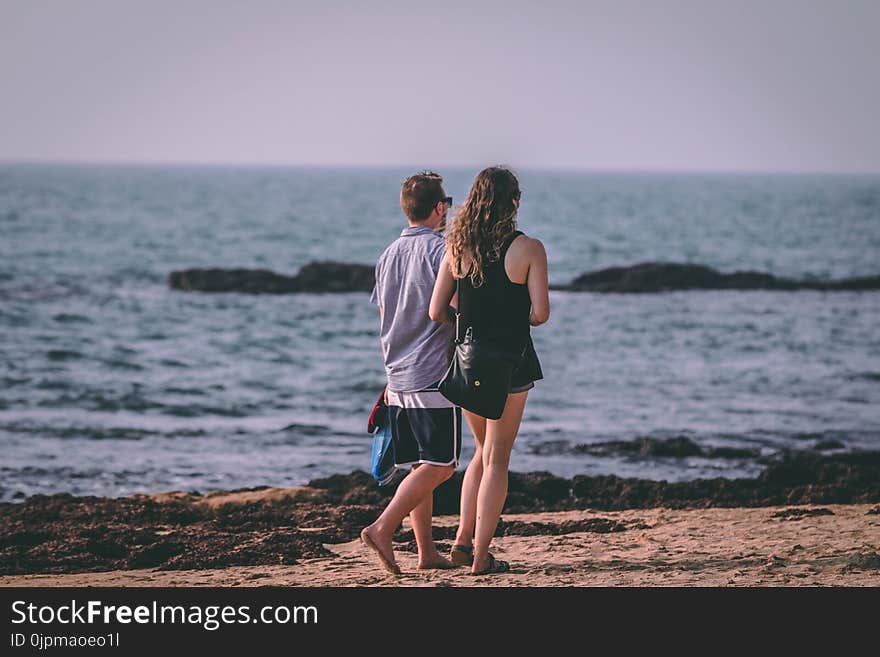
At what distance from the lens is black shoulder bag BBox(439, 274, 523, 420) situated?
211 inches

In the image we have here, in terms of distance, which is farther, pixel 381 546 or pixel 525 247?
pixel 381 546

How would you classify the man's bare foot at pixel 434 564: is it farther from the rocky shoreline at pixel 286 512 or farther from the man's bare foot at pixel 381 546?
the rocky shoreline at pixel 286 512

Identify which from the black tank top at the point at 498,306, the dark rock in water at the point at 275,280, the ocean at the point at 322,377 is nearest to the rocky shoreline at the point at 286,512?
the ocean at the point at 322,377

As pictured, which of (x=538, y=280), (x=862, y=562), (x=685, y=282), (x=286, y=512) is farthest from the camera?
(x=685, y=282)

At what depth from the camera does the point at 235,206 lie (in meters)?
91.0

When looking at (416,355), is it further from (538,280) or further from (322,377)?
(322,377)

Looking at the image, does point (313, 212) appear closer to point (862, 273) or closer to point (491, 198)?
point (862, 273)

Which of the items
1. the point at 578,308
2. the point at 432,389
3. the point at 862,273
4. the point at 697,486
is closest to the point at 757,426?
the point at 697,486

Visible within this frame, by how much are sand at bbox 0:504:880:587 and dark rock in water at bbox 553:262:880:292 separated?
2677cm

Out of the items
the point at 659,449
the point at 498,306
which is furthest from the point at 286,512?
the point at 659,449

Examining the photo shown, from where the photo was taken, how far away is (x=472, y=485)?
230 inches

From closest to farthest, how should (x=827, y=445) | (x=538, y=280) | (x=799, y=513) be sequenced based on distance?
(x=538, y=280)
(x=799, y=513)
(x=827, y=445)

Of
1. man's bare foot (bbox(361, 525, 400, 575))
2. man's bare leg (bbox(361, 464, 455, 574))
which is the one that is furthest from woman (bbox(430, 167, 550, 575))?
man's bare foot (bbox(361, 525, 400, 575))

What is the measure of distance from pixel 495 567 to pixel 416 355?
45.5 inches
